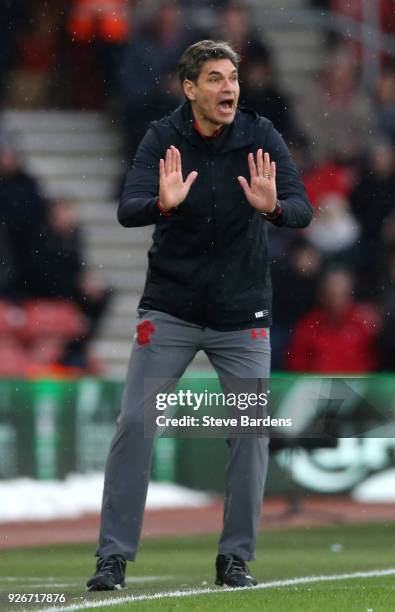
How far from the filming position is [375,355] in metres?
11.9

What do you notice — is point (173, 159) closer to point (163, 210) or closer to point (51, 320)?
point (163, 210)

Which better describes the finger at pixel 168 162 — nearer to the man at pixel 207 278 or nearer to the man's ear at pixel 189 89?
the man at pixel 207 278

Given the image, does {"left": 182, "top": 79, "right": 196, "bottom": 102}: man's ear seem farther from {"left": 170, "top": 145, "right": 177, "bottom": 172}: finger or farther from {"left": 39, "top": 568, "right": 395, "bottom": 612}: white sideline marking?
{"left": 39, "top": 568, "right": 395, "bottom": 612}: white sideline marking

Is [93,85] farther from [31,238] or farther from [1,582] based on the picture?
[1,582]

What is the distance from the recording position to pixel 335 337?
11734 mm

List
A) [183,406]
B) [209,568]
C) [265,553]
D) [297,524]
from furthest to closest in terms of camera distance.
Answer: [297,524] < [265,553] < [209,568] < [183,406]

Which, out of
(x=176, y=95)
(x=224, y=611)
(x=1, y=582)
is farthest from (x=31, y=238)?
(x=224, y=611)

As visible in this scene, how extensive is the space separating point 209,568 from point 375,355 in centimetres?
419

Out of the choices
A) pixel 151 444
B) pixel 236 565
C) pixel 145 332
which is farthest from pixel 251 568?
pixel 145 332

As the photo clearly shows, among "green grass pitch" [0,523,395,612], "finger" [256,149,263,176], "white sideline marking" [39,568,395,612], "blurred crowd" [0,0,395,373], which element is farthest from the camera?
"blurred crowd" [0,0,395,373]

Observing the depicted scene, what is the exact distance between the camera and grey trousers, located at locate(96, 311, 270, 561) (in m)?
6.35

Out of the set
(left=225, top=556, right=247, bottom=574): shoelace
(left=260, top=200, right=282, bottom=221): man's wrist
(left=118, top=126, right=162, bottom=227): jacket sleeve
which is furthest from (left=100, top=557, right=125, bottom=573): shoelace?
(left=260, top=200, right=282, bottom=221): man's wrist

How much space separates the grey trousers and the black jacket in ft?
0.21

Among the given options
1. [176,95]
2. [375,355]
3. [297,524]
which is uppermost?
[176,95]
